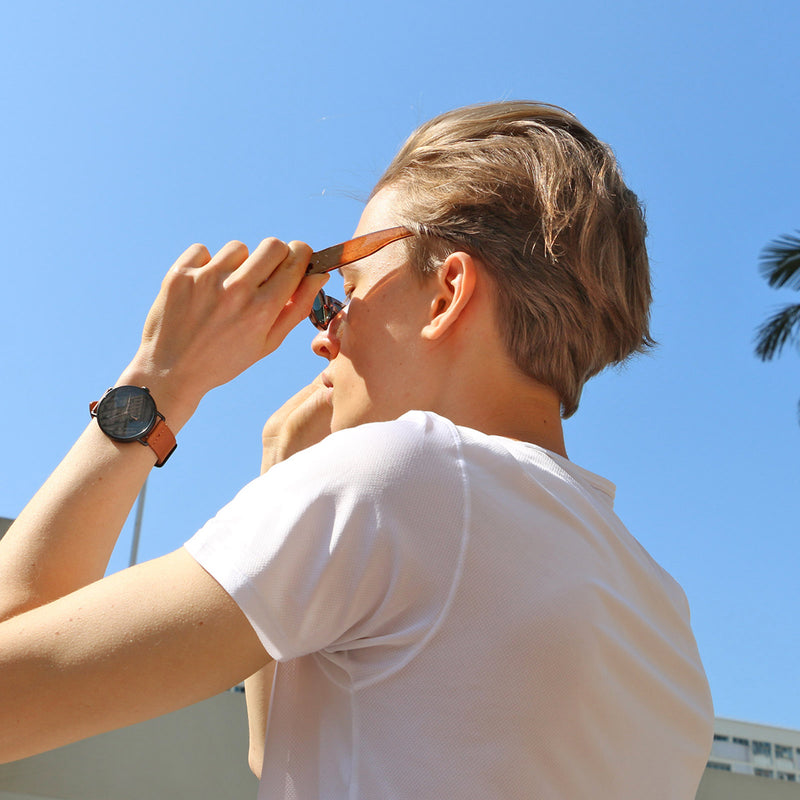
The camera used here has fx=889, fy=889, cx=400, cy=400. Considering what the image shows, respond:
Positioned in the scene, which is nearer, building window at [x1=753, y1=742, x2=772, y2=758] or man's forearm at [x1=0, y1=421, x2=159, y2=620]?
man's forearm at [x1=0, y1=421, x2=159, y2=620]

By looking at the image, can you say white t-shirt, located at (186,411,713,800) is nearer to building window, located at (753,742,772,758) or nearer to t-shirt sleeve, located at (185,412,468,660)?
t-shirt sleeve, located at (185,412,468,660)

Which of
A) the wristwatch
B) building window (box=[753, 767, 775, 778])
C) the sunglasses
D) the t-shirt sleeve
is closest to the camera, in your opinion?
the t-shirt sleeve

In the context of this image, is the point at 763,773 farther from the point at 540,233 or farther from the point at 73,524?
the point at 73,524

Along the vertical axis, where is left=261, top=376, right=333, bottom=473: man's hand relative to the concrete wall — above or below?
below

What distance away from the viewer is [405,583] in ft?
4.01

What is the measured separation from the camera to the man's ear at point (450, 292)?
1794mm

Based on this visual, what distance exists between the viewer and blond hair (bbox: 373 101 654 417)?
1828 millimetres

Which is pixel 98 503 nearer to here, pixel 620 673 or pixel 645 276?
pixel 620 673

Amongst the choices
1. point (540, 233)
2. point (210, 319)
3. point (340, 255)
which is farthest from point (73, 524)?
point (540, 233)

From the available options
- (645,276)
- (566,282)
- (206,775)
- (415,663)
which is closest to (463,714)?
(415,663)

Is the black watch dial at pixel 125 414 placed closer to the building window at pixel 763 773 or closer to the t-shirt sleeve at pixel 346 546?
the t-shirt sleeve at pixel 346 546

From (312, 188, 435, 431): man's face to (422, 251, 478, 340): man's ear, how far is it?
0.03 metres

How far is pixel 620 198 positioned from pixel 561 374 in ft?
1.63

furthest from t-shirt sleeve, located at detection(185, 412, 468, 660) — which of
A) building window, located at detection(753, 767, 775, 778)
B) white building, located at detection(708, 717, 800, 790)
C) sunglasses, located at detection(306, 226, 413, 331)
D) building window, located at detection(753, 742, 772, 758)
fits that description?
building window, located at detection(753, 767, 775, 778)
